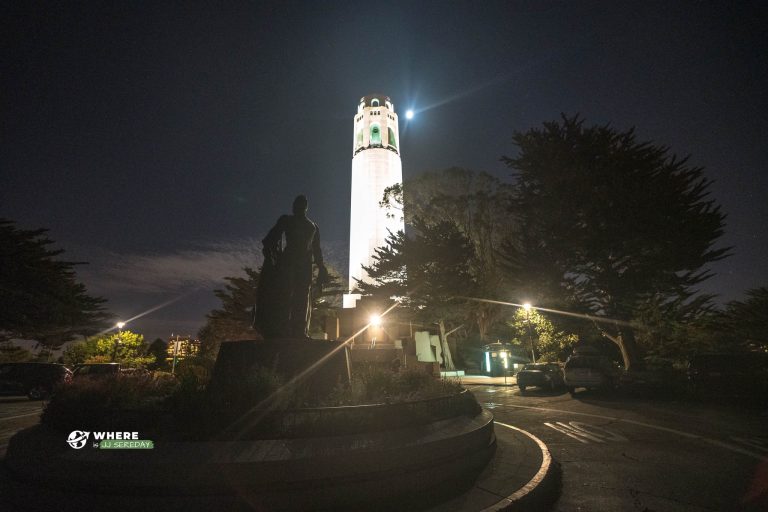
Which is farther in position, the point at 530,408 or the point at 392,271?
the point at 392,271

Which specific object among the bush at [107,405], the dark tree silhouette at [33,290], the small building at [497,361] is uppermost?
the dark tree silhouette at [33,290]

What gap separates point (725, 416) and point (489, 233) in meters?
24.0

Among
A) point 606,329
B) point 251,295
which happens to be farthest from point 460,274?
point 251,295

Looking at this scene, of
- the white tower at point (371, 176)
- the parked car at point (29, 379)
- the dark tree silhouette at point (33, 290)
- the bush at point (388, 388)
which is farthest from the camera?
the white tower at point (371, 176)

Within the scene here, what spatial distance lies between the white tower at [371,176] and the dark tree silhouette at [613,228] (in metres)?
25.4

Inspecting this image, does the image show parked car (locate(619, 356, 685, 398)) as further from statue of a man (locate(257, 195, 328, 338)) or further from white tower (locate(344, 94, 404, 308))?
white tower (locate(344, 94, 404, 308))

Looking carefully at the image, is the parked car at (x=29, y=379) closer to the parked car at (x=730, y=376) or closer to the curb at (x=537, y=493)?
the curb at (x=537, y=493)

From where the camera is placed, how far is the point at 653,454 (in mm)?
6094

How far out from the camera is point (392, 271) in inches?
1344

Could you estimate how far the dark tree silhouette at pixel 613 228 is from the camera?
62.9ft

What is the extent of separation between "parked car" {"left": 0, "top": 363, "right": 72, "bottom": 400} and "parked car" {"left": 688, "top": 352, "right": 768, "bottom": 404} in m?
27.1

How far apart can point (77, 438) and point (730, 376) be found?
18.3m

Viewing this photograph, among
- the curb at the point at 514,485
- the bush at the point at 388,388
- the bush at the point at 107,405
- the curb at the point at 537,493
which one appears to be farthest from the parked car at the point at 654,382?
the bush at the point at 107,405

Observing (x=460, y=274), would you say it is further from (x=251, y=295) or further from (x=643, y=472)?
(x=643, y=472)
